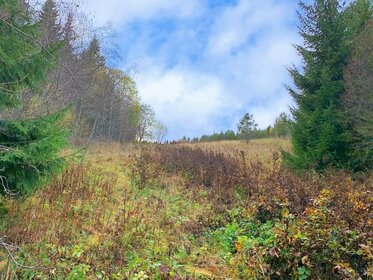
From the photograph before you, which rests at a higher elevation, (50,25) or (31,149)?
(50,25)

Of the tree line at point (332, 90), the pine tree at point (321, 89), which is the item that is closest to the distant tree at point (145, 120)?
the tree line at point (332, 90)

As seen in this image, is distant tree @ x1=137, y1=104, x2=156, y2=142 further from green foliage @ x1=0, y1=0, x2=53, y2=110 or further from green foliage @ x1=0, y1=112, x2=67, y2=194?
green foliage @ x1=0, y1=112, x2=67, y2=194

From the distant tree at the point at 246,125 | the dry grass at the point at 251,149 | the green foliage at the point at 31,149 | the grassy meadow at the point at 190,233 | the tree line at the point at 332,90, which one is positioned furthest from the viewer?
the distant tree at the point at 246,125

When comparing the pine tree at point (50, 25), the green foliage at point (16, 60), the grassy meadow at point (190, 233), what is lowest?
the grassy meadow at point (190, 233)

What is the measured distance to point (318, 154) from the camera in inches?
458

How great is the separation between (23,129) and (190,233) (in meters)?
3.19

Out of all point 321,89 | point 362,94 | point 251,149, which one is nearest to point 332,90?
point 321,89

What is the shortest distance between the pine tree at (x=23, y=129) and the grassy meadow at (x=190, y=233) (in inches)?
23.6

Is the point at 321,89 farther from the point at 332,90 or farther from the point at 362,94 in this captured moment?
the point at 362,94

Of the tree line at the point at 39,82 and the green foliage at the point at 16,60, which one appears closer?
the tree line at the point at 39,82

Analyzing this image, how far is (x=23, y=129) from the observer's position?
15.0 feet

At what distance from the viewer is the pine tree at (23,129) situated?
14.9ft

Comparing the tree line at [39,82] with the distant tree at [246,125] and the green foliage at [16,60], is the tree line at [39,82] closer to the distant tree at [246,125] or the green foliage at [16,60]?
the green foliage at [16,60]

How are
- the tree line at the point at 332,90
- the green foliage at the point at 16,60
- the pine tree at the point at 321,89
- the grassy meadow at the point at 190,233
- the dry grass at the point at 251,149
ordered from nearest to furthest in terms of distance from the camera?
the grassy meadow at the point at 190,233
the green foliage at the point at 16,60
the tree line at the point at 332,90
the pine tree at the point at 321,89
the dry grass at the point at 251,149
